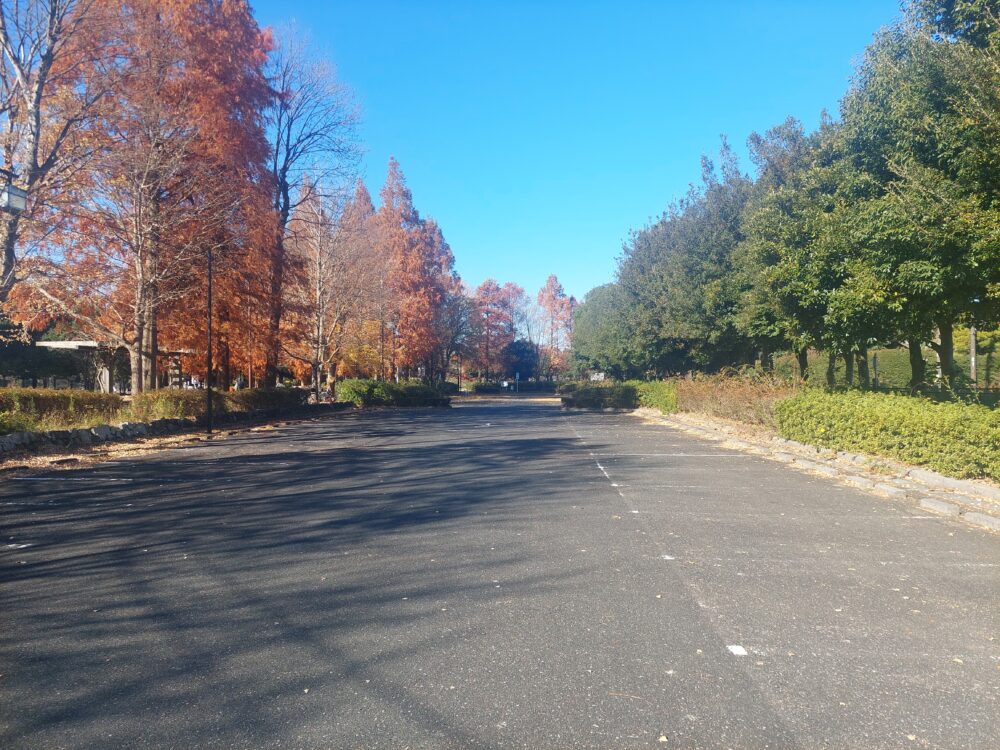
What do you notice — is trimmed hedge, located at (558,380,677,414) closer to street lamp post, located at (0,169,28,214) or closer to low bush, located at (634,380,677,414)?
low bush, located at (634,380,677,414)

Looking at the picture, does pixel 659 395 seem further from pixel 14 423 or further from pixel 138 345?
pixel 14 423

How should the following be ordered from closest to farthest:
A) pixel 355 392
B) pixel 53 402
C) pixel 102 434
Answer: pixel 102 434 → pixel 53 402 → pixel 355 392

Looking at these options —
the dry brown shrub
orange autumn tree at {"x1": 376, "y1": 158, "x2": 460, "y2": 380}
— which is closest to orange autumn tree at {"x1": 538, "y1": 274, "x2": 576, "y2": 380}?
orange autumn tree at {"x1": 376, "y1": 158, "x2": 460, "y2": 380}

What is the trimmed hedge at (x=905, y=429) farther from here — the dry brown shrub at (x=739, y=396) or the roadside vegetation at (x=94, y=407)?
the roadside vegetation at (x=94, y=407)

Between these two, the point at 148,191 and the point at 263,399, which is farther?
the point at 263,399

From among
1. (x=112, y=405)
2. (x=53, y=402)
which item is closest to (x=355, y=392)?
(x=112, y=405)

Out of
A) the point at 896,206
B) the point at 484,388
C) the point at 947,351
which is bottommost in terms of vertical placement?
the point at 484,388

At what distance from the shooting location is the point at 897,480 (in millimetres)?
10820

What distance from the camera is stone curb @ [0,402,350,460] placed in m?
14.0

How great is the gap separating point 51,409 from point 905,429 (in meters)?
18.7

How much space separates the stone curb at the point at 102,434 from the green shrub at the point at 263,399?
1.60ft

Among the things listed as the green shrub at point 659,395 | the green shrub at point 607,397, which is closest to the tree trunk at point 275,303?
the green shrub at point 659,395

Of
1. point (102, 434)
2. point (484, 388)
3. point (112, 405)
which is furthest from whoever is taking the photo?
point (484, 388)

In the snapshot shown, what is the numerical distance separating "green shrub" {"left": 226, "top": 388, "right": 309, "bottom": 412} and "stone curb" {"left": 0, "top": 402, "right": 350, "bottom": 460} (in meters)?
0.49
